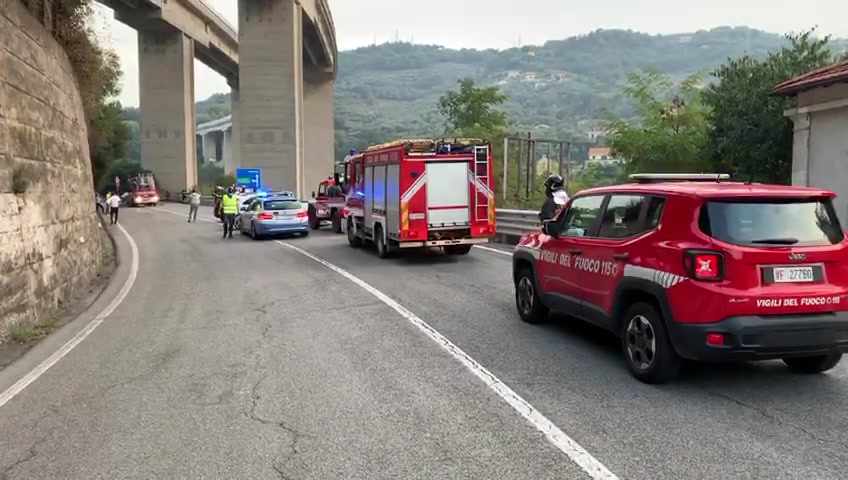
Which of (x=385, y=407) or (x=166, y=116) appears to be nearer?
(x=385, y=407)

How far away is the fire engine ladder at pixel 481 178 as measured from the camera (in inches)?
669

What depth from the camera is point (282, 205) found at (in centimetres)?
2558

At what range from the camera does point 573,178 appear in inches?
1578

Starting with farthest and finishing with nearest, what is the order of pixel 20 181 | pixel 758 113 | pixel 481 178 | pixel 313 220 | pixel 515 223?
pixel 313 220 → pixel 758 113 → pixel 515 223 → pixel 481 178 → pixel 20 181

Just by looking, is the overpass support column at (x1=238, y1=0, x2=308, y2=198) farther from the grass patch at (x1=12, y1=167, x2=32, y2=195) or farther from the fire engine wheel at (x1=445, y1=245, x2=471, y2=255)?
the grass patch at (x1=12, y1=167, x2=32, y2=195)

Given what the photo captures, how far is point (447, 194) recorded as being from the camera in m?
16.9

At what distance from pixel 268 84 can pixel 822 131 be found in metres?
38.6

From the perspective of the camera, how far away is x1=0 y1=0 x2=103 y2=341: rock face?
9.16 meters

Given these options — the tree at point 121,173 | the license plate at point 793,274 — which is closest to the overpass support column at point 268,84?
the tree at point 121,173

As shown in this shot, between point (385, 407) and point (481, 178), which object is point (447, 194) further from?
point (385, 407)

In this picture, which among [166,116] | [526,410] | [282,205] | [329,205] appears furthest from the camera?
[166,116]

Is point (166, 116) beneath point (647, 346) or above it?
above

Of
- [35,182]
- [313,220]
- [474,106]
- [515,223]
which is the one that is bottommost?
[313,220]

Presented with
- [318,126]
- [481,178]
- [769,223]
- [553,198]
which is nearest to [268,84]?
[318,126]
